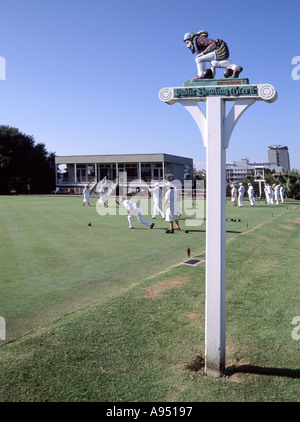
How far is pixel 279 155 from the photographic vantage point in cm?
17850

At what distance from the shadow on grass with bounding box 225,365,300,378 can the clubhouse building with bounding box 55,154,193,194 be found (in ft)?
182

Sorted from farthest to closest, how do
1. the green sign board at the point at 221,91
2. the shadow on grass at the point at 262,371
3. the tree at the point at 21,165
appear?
the tree at the point at 21,165
the green sign board at the point at 221,91
the shadow on grass at the point at 262,371

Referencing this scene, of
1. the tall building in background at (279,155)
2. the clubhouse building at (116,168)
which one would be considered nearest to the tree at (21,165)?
the clubhouse building at (116,168)

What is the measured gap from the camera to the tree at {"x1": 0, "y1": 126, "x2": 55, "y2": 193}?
216ft

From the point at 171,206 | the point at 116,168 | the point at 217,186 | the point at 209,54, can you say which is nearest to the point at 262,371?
the point at 217,186

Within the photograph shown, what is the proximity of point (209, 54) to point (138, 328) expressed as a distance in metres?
3.67

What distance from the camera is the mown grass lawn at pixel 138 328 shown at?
3.83 metres

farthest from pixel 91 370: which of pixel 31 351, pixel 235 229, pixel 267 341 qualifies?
pixel 235 229

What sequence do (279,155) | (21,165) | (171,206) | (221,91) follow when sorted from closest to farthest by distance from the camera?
(221,91)
(171,206)
(21,165)
(279,155)

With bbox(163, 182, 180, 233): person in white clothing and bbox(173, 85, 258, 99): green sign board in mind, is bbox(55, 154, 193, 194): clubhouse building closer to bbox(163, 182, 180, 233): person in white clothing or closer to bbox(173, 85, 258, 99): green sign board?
bbox(163, 182, 180, 233): person in white clothing

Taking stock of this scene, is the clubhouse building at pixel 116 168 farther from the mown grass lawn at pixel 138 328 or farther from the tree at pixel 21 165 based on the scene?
the mown grass lawn at pixel 138 328

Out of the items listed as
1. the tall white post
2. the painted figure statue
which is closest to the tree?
the painted figure statue

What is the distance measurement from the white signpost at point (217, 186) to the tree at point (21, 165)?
6523 cm

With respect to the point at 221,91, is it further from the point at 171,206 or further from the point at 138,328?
A: the point at 171,206
